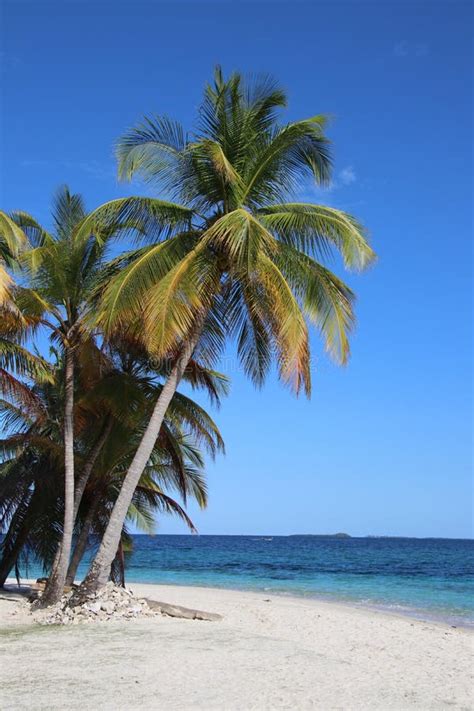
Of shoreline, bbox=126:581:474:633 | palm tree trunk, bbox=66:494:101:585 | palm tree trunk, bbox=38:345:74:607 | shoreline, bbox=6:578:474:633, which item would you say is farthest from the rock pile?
shoreline, bbox=126:581:474:633

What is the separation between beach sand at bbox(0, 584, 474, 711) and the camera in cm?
638

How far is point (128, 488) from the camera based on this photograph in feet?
38.8

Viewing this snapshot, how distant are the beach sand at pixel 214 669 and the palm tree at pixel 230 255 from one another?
2.20 m

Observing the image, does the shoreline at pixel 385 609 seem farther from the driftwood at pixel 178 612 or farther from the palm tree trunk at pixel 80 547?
the palm tree trunk at pixel 80 547

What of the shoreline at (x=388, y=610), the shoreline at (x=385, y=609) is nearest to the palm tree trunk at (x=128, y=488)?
the shoreline at (x=388, y=610)

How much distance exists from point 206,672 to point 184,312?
5.91m

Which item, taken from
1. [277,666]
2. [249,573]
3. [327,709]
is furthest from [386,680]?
[249,573]

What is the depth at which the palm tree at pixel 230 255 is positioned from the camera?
11391mm

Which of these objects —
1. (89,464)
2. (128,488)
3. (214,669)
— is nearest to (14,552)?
Answer: (89,464)

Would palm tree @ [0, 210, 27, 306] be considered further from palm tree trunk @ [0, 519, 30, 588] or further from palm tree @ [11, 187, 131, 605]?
palm tree trunk @ [0, 519, 30, 588]

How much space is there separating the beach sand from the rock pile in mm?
321

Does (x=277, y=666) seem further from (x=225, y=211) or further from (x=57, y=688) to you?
(x=225, y=211)

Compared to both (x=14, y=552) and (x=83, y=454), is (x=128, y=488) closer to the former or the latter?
(x=83, y=454)

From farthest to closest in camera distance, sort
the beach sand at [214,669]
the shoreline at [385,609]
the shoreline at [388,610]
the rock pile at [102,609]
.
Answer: the shoreline at [385,609] → the shoreline at [388,610] → the rock pile at [102,609] → the beach sand at [214,669]
